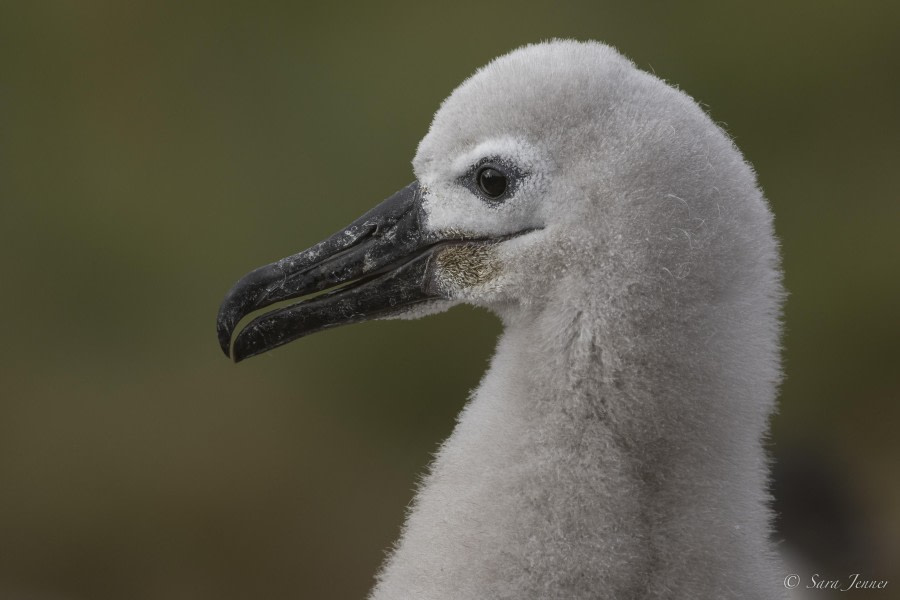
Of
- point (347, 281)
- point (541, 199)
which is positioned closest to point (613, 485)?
→ point (541, 199)

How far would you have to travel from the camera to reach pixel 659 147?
114 cm

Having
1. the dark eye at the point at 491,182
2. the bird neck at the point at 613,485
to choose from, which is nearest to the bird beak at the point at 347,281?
the dark eye at the point at 491,182

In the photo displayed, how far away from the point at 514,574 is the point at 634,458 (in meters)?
0.18

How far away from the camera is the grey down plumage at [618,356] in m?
1.12

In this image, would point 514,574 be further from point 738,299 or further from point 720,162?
point 720,162

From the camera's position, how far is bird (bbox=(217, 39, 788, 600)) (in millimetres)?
1121

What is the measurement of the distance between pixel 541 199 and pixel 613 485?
33 centimetres

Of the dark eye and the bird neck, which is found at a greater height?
the dark eye

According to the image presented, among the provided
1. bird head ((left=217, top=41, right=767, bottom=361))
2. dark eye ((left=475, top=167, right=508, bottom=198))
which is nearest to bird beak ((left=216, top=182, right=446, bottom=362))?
bird head ((left=217, top=41, right=767, bottom=361))

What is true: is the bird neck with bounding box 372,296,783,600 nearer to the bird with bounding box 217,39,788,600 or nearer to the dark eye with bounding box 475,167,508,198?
the bird with bounding box 217,39,788,600

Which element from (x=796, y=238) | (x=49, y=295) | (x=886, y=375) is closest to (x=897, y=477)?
(x=886, y=375)

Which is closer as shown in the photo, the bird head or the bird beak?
the bird head

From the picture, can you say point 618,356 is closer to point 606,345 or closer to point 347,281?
point 606,345

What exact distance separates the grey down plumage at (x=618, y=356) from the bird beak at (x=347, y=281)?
0.43 feet
